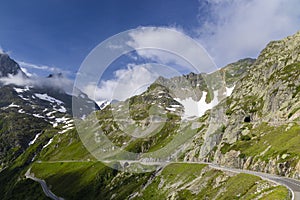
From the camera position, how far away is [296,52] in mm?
195500

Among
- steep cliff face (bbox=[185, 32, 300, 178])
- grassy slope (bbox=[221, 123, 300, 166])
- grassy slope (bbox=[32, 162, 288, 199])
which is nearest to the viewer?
grassy slope (bbox=[32, 162, 288, 199])

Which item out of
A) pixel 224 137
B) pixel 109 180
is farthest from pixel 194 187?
pixel 109 180

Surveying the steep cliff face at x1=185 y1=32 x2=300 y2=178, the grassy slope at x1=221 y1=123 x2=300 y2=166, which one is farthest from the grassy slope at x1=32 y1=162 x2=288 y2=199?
the grassy slope at x1=221 y1=123 x2=300 y2=166

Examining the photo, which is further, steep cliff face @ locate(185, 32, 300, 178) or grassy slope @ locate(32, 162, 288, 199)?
steep cliff face @ locate(185, 32, 300, 178)

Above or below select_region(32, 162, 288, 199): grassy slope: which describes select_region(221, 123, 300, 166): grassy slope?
Answer: above

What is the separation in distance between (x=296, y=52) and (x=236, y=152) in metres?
129

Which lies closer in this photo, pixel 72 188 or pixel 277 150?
pixel 277 150

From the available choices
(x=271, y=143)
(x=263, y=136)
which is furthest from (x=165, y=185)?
(x=263, y=136)

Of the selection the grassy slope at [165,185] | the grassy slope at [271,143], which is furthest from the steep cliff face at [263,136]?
the grassy slope at [165,185]

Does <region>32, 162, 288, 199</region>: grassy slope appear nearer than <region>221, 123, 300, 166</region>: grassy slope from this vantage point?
Yes

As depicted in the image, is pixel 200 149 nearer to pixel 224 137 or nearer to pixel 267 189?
pixel 224 137

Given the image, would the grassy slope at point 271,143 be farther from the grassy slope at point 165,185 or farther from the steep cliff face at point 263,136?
the grassy slope at point 165,185

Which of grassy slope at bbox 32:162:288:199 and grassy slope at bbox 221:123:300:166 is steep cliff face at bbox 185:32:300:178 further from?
grassy slope at bbox 32:162:288:199

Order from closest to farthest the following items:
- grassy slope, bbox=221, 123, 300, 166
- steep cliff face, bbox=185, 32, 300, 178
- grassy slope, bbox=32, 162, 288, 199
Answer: grassy slope, bbox=32, 162, 288, 199
grassy slope, bbox=221, 123, 300, 166
steep cliff face, bbox=185, 32, 300, 178
